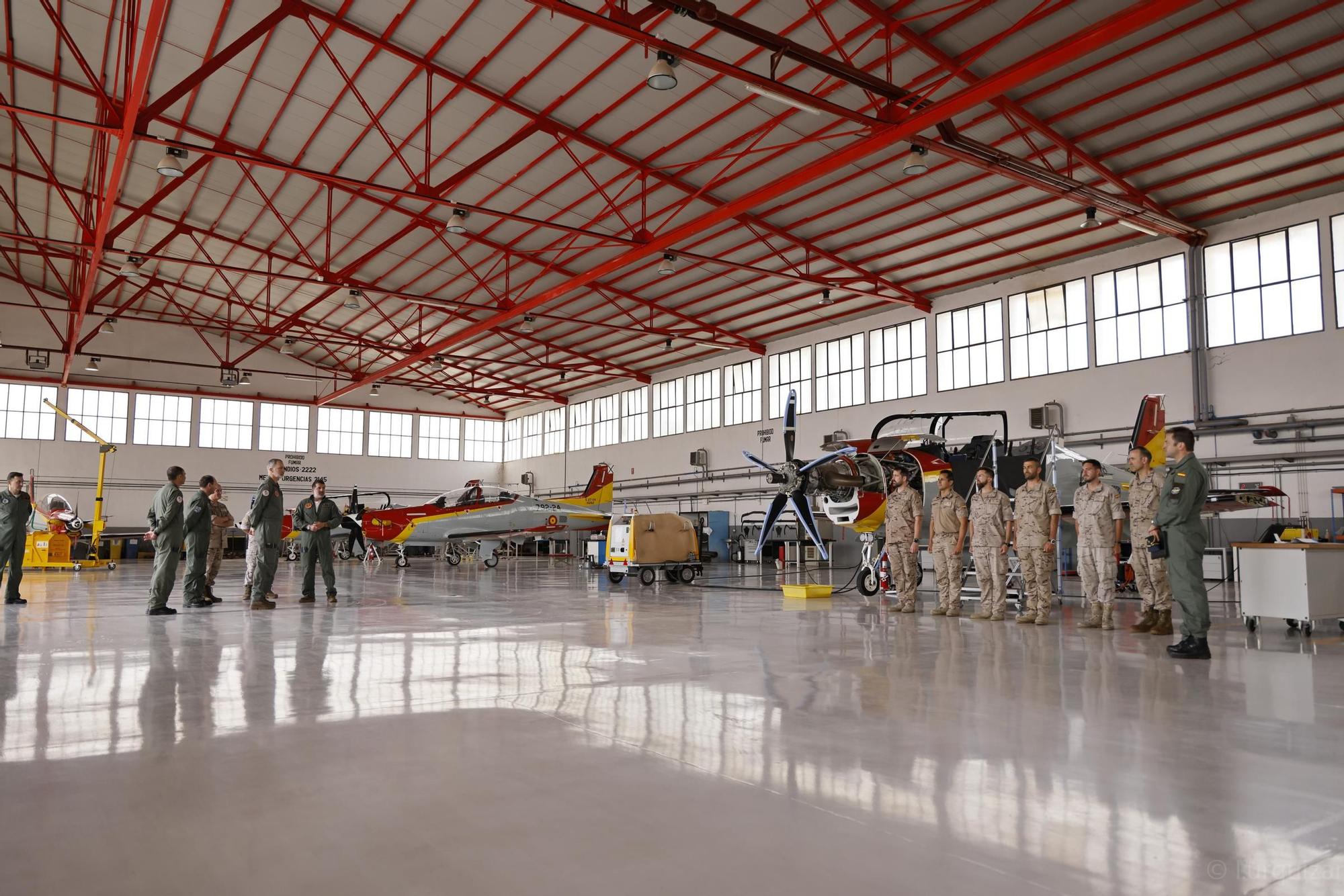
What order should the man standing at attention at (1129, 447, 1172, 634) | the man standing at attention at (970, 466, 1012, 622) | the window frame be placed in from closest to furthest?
the man standing at attention at (1129, 447, 1172, 634) → the man standing at attention at (970, 466, 1012, 622) → the window frame

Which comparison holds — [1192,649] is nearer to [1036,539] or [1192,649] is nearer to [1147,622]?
[1147,622]

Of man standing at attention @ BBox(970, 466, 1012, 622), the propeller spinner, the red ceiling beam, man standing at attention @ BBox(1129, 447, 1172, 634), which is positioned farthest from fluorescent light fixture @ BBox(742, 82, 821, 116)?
man standing at attention @ BBox(1129, 447, 1172, 634)

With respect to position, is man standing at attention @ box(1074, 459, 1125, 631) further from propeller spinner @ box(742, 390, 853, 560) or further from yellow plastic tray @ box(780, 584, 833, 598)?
yellow plastic tray @ box(780, 584, 833, 598)

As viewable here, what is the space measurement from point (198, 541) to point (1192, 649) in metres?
10.7

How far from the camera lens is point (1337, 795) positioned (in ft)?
9.92

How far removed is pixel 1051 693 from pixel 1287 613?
4682mm

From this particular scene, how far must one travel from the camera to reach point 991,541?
9.72 metres

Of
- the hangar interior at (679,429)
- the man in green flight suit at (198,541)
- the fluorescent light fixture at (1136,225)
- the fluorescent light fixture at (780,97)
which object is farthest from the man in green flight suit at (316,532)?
the fluorescent light fixture at (1136,225)

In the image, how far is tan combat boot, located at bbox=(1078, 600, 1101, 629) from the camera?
888 centimetres

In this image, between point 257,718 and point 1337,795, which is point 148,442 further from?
point 1337,795

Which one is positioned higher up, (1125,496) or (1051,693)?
(1125,496)

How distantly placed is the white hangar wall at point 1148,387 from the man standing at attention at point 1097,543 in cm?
1098

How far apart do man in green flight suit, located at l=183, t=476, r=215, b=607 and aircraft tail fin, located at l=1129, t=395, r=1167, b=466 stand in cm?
1416

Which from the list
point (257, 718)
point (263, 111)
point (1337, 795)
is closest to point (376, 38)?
point (263, 111)
